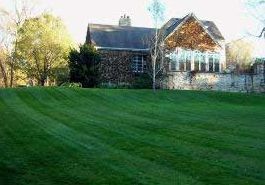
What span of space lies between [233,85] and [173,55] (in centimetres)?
599

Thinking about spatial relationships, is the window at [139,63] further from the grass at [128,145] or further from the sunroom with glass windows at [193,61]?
the grass at [128,145]

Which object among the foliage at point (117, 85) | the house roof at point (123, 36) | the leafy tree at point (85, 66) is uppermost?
the house roof at point (123, 36)

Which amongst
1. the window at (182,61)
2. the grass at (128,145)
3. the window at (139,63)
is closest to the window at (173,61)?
the window at (182,61)

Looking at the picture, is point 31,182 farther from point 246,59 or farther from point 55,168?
→ point 246,59

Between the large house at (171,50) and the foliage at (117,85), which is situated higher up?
the large house at (171,50)

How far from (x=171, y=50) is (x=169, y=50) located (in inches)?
9.4

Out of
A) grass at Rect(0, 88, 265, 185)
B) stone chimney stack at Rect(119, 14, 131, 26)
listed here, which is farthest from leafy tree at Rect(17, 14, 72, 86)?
grass at Rect(0, 88, 265, 185)

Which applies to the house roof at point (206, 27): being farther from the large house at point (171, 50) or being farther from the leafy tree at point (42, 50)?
the leafy tree at point (42, 50)

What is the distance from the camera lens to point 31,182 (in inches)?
411

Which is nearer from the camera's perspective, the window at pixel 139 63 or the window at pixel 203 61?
the window at pixel 203 61

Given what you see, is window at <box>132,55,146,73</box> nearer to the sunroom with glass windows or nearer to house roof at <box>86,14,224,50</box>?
house roof at <box>86,14,224,50</box>

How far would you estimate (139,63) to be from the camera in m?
47.8

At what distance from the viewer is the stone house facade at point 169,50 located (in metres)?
46.1

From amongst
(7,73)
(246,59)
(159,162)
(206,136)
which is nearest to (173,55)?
(7,73)
